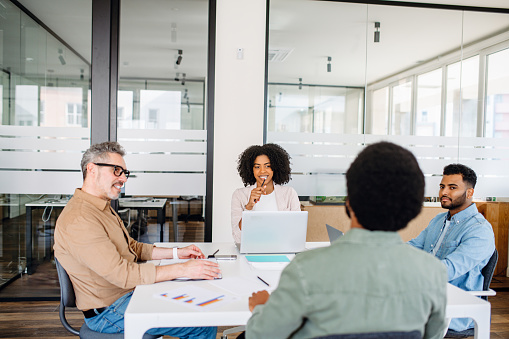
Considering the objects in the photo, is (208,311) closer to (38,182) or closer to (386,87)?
(38,182)

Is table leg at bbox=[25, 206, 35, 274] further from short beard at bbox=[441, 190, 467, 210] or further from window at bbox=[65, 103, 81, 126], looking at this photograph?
short beard at bbox=[441, 190, 467, 210]

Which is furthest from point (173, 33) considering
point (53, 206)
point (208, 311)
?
point (208, 311)

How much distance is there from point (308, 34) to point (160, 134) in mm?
1658

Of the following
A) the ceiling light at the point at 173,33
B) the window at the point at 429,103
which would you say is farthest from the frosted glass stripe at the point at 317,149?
the ceiling light at the point at 173,33

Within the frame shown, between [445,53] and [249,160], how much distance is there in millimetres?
2292

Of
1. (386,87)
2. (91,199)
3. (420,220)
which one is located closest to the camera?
(91,199)

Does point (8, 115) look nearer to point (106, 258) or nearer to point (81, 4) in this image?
point (81, 4)

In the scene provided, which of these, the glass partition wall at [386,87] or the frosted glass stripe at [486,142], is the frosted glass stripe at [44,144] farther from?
the frosted glass stripe at [486,142]

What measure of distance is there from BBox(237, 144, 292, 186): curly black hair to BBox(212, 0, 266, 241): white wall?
251 mm

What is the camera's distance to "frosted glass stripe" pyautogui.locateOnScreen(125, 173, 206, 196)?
150 inches

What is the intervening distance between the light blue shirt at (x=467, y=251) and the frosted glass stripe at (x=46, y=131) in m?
2.97

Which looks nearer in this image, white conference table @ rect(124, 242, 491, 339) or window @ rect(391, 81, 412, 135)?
white conference table @ rect(124, 242, 491, 339)

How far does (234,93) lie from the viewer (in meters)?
3.92

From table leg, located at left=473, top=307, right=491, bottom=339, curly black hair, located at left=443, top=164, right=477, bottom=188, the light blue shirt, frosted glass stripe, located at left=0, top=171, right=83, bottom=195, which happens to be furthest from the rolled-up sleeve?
frosted glass stripe, located at left=0, top=171, right=83, bottom=195
